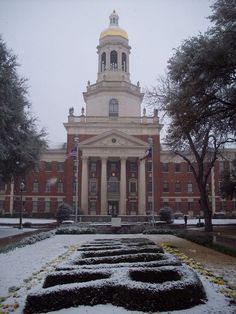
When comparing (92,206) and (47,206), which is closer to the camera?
(92,206)

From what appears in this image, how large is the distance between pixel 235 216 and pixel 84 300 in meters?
61.7

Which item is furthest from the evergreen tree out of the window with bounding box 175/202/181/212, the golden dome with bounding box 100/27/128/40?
the golden dome with bounding box 100/27/128/40

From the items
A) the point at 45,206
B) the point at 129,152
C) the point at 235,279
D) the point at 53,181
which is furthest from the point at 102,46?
the point at 235,279

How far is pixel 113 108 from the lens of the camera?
68.8m

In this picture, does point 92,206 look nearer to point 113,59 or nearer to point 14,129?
point 113,59

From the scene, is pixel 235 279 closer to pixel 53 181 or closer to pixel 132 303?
pixel 132 303

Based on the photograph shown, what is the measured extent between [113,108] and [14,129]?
42100 mm

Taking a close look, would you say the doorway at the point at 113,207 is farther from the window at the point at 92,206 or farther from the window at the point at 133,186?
the window at the point at 133,186

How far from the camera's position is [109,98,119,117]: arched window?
68.5m

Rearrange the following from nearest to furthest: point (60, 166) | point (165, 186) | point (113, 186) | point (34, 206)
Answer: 1. point (113, 186)
2. point (34, 206)
3. point (165, 186)
4. point (60, 166)

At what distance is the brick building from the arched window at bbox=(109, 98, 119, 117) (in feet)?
0.18

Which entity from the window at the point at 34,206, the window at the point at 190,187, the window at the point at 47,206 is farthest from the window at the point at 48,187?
the window at the point at 190,187

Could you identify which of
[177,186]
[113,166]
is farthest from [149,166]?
[177,186]

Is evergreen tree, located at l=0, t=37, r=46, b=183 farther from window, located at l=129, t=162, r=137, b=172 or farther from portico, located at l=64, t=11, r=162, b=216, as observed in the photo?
window, located at l=129, t=162, r=137, b=172
